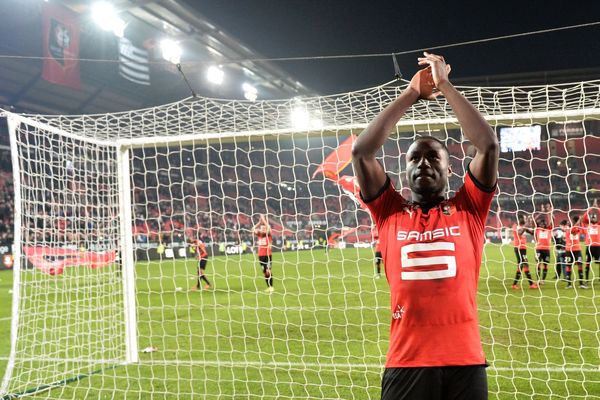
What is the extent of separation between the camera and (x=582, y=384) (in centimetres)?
497

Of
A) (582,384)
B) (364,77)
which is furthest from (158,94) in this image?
(582,384)

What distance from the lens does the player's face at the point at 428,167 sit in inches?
87.7

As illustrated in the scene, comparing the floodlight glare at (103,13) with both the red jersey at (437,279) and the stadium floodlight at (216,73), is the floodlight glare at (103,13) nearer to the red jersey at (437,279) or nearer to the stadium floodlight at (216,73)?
the stadium floodlight at (216,73)

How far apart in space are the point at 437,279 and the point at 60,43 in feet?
76.0

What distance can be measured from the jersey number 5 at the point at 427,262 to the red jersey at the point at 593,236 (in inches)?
413

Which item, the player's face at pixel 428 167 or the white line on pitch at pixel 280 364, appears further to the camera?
the white line on pitch at pixel 280 364

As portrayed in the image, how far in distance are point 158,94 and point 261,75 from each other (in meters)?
7.32

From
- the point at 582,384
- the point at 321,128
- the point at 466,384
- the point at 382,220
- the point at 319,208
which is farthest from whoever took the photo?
the point at 319,208

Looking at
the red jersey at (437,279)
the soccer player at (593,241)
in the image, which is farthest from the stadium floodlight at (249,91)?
the red jersey at (437,279)

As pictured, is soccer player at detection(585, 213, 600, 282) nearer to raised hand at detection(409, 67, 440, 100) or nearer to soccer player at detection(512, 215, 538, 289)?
soccer player at detection(512, 215, 538, 289)

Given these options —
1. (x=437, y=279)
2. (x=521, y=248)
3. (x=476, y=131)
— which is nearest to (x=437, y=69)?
(x=476, y=131)

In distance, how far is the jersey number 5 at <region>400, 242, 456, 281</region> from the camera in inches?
83.3

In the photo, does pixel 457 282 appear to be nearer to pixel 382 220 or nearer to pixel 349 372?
pixel 382 220

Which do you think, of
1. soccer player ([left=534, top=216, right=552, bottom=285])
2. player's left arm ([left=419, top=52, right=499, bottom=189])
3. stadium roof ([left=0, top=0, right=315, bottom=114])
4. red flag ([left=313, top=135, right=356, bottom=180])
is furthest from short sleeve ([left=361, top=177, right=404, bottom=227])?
stadium roof ([left=0, top=0, right=315, bottom=114])
